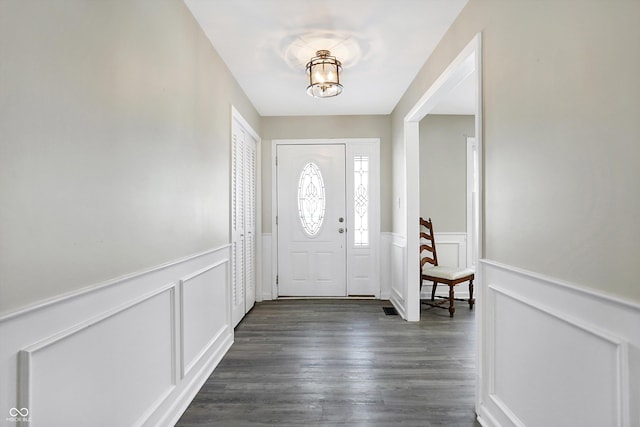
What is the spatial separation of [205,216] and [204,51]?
1.19 metres

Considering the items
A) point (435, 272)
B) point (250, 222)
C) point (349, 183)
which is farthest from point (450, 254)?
point (250, 222)

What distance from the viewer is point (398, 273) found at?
4.16 m

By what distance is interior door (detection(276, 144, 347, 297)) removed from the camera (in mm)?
4703

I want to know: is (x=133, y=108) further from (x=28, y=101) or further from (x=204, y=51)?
(x=204, y=51)

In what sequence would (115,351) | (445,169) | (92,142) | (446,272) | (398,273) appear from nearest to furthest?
(92,142) → (115,351) → (446,272) → (398,273) → (445,169)

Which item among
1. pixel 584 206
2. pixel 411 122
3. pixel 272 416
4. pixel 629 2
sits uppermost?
pixel 411 122

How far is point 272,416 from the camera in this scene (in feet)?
6.48

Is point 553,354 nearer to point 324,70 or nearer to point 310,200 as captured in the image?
point 324,70

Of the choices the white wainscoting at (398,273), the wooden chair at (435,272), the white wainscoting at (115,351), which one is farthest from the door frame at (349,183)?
the white wainscoting at (115,351)

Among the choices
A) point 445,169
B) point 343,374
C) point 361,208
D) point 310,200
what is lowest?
point 343,374

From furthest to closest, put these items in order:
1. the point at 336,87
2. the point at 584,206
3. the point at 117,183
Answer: the point at 336,87 → the point at 117,183 → the point at 584,206

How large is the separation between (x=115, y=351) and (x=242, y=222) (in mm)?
2492

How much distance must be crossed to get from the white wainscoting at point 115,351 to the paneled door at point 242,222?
99 cm

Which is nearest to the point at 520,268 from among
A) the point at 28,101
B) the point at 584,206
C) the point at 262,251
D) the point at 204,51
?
the point at 584,206
